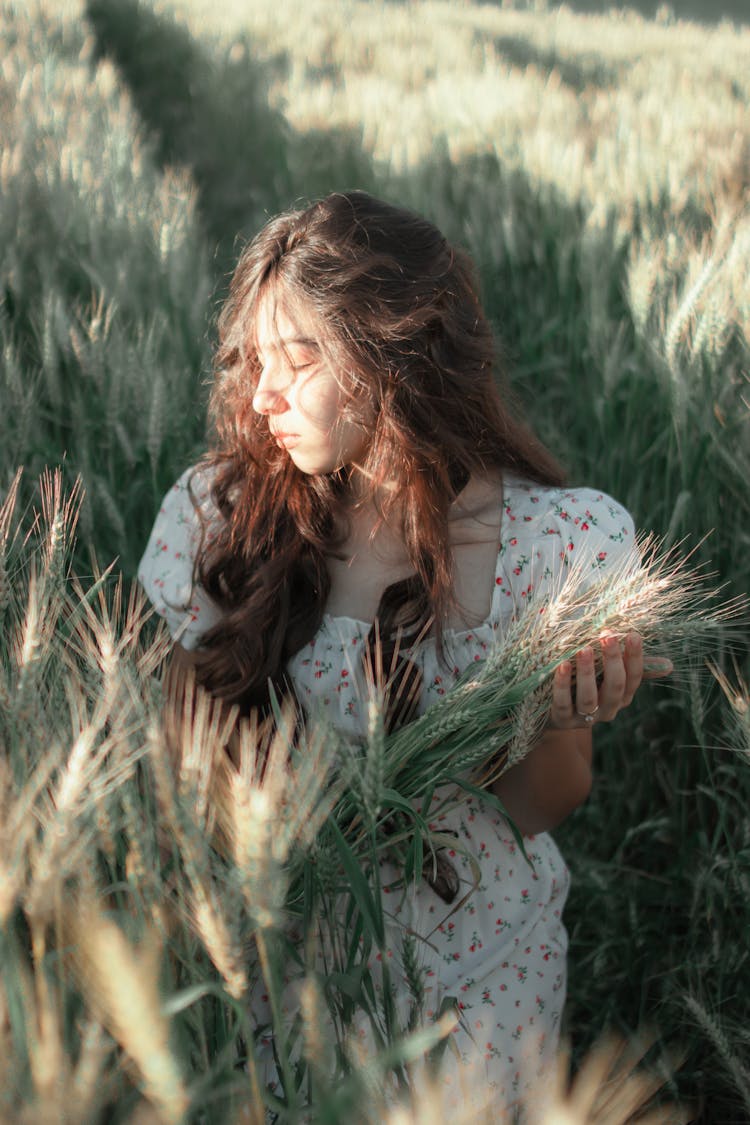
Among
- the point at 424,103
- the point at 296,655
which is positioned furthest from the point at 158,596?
the point at 424,103

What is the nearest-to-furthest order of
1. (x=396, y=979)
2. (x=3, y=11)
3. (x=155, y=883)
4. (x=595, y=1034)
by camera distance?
(x=155, y=883), (x=396, y=979), (x=595, y=1034), (x=3, y=11)

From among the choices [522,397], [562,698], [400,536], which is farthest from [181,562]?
[522,397]

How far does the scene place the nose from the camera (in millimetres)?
1037

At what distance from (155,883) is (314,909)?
0.19 m

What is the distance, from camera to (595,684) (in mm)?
905

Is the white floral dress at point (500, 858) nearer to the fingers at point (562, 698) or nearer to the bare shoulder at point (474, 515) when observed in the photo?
the bare shoulder at point (474, 515)

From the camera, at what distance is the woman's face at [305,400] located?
1.05 m

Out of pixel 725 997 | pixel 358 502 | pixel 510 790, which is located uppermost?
pixel 358 502

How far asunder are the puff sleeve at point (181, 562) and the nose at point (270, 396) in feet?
0.91

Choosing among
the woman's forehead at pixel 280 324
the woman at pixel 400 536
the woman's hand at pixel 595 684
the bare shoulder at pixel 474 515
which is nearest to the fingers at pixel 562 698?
the woman's hand at pixel 595 684

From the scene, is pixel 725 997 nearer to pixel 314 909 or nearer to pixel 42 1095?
pixel 314 909

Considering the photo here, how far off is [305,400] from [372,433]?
100mm

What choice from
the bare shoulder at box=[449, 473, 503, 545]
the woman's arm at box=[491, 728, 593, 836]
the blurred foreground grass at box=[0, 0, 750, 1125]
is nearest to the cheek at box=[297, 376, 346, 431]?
the bare shoulder at box=[449, 473, 503, 545]

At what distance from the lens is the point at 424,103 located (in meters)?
4.14
